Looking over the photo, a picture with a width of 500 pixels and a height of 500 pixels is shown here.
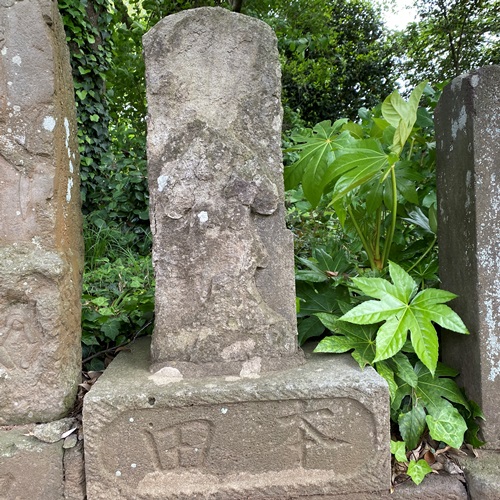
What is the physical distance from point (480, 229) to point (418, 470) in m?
0.85

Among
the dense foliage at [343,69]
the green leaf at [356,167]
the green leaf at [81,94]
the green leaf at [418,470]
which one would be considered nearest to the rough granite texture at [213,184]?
the green leaf at [356,167]

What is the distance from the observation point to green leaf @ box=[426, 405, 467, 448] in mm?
1641

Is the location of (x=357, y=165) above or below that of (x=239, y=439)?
above

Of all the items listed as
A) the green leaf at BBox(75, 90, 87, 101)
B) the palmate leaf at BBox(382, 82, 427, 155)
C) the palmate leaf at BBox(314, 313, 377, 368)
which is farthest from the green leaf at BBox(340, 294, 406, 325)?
the green leaf at BBox(75, 90, 87, 101)

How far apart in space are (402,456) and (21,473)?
127cm

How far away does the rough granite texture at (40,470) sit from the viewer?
1582 mm

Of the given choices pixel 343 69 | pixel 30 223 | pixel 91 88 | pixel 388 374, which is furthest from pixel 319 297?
pixel 343 69

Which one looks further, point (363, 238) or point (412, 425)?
point (363, 238)

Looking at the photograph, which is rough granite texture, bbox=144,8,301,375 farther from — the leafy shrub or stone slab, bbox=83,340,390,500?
the leafy shrub

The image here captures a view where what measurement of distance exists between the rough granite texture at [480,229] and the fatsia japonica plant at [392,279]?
0.25ft

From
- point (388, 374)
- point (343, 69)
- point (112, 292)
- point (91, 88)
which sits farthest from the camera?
point (343, 69)

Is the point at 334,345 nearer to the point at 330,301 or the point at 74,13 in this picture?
the point at 330,301

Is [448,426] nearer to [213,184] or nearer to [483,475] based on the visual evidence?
[483,475]

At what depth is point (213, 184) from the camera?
173 centimetres
